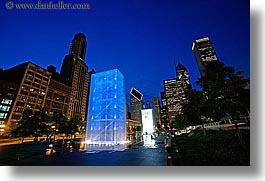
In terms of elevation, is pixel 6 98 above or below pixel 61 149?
above

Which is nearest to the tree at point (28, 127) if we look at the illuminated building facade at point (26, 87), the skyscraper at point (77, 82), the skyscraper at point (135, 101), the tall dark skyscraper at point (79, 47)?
the illuminated building facade at point (26, 87)

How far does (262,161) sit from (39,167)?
6.03m

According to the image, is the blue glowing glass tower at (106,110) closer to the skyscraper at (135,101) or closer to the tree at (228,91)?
the tree at (228,91)

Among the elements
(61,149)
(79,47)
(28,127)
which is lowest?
(61,149)

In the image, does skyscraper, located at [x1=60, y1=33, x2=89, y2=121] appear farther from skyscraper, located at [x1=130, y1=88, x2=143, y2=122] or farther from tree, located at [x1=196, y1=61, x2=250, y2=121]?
tree, located at [x1=196, y1=61, x2=250, y2=121]

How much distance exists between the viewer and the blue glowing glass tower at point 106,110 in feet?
34.1

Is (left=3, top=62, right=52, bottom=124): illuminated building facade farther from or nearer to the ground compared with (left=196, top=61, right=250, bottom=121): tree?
farther from the ground

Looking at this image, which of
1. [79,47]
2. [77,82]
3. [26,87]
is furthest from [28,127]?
[79,47]

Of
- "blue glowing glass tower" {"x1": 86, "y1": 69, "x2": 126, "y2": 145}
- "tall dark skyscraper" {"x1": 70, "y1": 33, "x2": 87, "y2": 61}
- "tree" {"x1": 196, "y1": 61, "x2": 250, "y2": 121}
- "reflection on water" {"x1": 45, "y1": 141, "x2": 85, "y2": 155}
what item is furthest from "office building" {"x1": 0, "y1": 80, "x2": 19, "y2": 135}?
"tall dark skyscraper" {"x1": 70, "y1": 33, "x2": 87, "y2": 61}

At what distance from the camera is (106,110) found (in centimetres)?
1070

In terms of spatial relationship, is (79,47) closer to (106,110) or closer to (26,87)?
(26,87)

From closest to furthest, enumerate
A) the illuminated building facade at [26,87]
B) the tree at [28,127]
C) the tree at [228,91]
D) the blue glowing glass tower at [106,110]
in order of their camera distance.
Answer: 1. the tree at [228,91]
2. the tree at [28,127]
3. the blue glowing glass tower at [106,110]
4. the illuminated building facade at [26,87]

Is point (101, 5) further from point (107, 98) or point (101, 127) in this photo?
point (101, 127)

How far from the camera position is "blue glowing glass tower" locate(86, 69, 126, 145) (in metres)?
10.4
